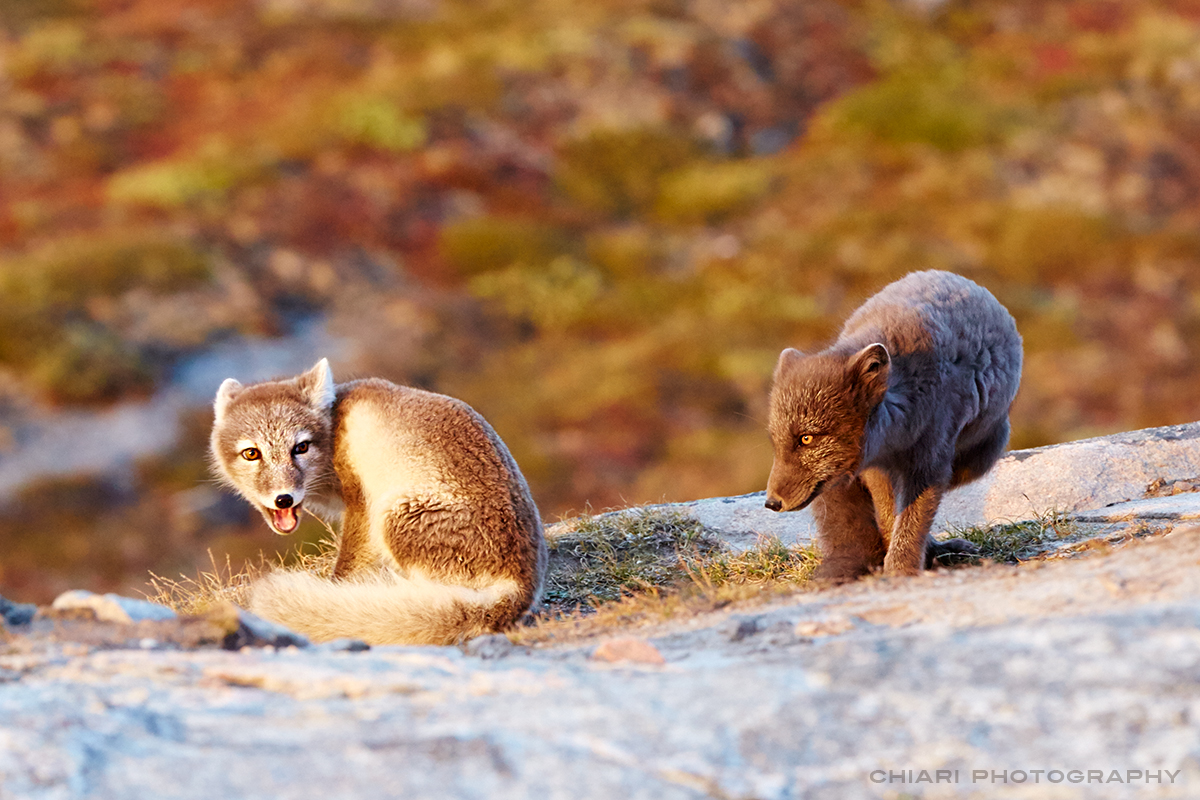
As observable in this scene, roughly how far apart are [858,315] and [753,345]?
1361cm

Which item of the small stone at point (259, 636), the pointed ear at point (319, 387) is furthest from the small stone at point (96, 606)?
the pointed ear at point (319, 387)

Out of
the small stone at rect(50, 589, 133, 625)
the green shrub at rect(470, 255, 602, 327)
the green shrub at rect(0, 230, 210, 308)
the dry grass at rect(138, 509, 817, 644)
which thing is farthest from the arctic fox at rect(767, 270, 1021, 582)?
the green shrub at rect(0, 230, 210, 308)

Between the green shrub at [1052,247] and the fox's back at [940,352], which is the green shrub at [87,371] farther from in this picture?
the green shrub at [1052,247]

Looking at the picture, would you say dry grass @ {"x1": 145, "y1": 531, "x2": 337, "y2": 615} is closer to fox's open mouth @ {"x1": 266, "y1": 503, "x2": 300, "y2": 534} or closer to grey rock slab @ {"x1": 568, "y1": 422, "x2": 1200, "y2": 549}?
fox's open mouth @ {"x1": 266, "y1": 503, "x2": 300, "y2": 534}

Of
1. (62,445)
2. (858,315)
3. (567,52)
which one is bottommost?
(62,445)

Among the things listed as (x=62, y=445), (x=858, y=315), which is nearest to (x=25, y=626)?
(x=858, y=315)

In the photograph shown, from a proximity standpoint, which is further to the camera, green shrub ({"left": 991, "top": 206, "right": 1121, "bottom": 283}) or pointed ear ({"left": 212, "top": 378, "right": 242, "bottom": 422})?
green shrub ({"left": 991, "top": 206, "right": 1121, "bottom": 283})

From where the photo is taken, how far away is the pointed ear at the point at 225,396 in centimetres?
631

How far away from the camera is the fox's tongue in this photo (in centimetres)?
584

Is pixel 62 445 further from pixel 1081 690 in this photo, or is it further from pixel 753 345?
pixel 1081 690

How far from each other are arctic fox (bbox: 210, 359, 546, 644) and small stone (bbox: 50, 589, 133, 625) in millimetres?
1033

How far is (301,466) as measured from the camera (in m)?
5.94

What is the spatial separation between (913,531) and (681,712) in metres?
2.55

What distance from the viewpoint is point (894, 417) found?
5148mm
